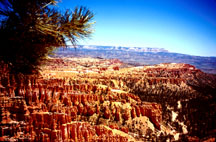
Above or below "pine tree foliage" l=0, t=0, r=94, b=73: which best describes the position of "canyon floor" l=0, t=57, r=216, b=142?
below

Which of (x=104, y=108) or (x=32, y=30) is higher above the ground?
(x=32, y=30)

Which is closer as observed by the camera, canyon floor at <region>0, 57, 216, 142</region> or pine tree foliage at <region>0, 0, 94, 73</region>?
pine tree foliage at <region>0, 0, 94, 73</region>

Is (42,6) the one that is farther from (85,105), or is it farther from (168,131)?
(168,131)

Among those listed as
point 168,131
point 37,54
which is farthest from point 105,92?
point 37,54

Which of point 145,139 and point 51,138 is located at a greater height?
point 51,138
